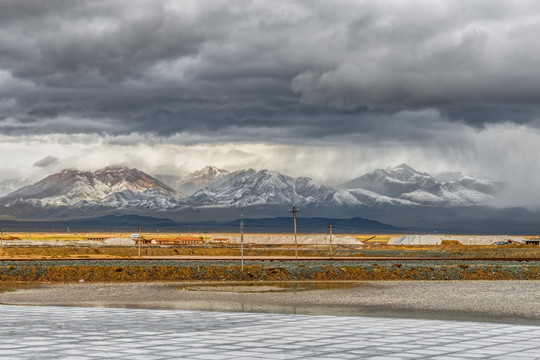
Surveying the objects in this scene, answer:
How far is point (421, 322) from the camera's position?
2295 centimetres

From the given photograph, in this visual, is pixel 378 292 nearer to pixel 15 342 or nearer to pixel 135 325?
pixel 135 325

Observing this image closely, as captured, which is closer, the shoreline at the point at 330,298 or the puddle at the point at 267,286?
the shoreline at the point at 330,298

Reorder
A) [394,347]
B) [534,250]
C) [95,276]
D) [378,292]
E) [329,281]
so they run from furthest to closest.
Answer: [534,250]
[95,276]
[329,281]
[378,292]
[394,347]

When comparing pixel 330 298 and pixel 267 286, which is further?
pixel 267 286

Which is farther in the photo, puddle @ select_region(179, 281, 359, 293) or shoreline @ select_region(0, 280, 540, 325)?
puddle @ select_region(179, 281, 359, 293)

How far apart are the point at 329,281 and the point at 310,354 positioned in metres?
32.2

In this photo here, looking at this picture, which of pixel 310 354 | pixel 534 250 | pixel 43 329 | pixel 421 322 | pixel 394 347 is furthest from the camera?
pixel 534 250

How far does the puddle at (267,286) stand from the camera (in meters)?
40.5

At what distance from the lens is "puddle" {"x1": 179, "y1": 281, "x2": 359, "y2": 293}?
40500mm

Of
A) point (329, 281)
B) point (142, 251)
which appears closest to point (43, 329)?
point (329, 281)

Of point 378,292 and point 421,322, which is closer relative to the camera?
point 421,322

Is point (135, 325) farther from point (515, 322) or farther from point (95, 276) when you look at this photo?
point (95, 276)

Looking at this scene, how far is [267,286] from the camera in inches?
1706

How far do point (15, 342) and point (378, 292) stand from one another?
78.6ft
